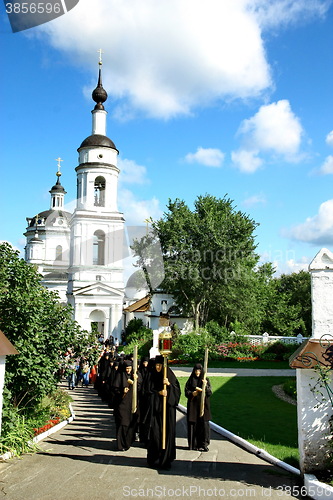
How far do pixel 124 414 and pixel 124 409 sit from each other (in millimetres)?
108

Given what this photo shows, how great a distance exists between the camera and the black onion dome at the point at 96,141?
3753 cm

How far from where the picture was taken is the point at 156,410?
27.6 feet

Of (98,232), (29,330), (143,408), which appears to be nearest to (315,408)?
(143,408)

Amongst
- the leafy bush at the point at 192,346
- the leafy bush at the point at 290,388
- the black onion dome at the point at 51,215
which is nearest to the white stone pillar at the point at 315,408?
the leafy bush at the point at 290,388

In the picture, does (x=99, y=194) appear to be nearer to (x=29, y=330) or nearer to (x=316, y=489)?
(x=29, y=330)

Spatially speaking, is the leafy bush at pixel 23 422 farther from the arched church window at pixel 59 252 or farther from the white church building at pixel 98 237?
the arched church window at pixel 59 252

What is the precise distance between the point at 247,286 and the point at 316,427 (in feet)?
96.5

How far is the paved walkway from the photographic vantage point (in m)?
6.55

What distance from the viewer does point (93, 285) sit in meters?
37.6

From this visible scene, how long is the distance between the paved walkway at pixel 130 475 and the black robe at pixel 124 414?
0.77 ft

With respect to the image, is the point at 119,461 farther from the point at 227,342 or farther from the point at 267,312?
the point at 267,312

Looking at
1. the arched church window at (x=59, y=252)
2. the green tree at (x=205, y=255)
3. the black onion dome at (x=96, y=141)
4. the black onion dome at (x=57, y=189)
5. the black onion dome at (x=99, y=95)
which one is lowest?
the green tree at (x=205, y=255)

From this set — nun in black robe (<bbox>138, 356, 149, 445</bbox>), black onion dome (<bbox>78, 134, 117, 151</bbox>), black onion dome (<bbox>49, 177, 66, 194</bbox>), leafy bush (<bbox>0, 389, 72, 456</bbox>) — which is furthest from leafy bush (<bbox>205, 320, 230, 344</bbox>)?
black onion dome (<bbox>49, 177, 66, 194</bbox>)

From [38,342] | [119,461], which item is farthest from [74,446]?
[38,342]
